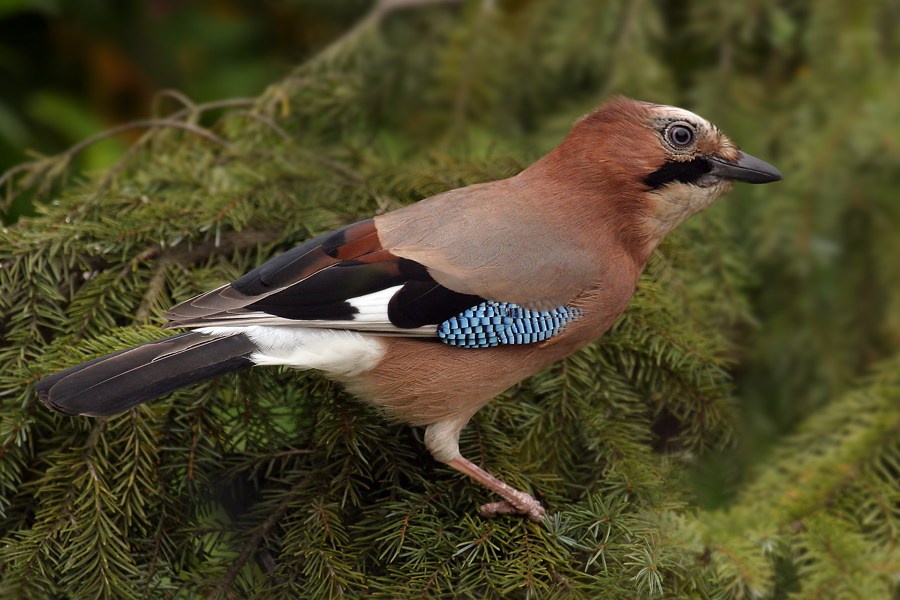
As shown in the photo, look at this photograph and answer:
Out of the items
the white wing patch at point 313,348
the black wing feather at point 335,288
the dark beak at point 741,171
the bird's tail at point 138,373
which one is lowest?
the white wing patch at point 313,348

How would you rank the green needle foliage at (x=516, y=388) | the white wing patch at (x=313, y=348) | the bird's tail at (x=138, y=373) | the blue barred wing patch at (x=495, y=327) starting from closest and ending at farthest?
the bird's tail at (x=138, y=373) < the green needle foliage at (x=516, y=388) < the white wing patch at (x=313, y=348) < the blue barred wing patch at (x=495, y=327)

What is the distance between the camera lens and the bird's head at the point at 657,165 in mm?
2930

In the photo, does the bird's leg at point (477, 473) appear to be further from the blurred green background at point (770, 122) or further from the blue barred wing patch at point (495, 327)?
the blurred green background at point (770, 122)

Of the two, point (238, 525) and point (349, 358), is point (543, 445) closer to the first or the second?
point (349, 358)

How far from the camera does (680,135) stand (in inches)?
115

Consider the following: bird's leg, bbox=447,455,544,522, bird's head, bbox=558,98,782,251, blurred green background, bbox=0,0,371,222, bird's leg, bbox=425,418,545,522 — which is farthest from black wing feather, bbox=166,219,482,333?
blurred green background, bbox=0,0,371,222

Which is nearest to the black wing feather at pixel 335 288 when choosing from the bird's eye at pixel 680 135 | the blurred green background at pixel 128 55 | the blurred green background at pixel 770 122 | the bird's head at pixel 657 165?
the bird's head at pixel 657 165

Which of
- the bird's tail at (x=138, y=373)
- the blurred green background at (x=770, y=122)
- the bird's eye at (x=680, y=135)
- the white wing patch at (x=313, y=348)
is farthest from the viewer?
the blurred green background at (x=770, y=122)

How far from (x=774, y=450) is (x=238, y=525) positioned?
6.45 ft

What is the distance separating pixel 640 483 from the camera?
2641 mm

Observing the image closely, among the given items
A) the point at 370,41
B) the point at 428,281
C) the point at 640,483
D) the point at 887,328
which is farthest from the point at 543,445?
the point at 370,41

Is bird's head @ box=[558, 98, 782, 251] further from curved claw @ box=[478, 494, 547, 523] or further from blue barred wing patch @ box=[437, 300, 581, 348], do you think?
curved claw @ box=[478, 494, 547, 523]

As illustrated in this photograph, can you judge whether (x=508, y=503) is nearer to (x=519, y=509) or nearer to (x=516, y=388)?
(x=519, y=509)

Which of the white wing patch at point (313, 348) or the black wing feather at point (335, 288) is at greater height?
the black wing feather at point (335, 288)
